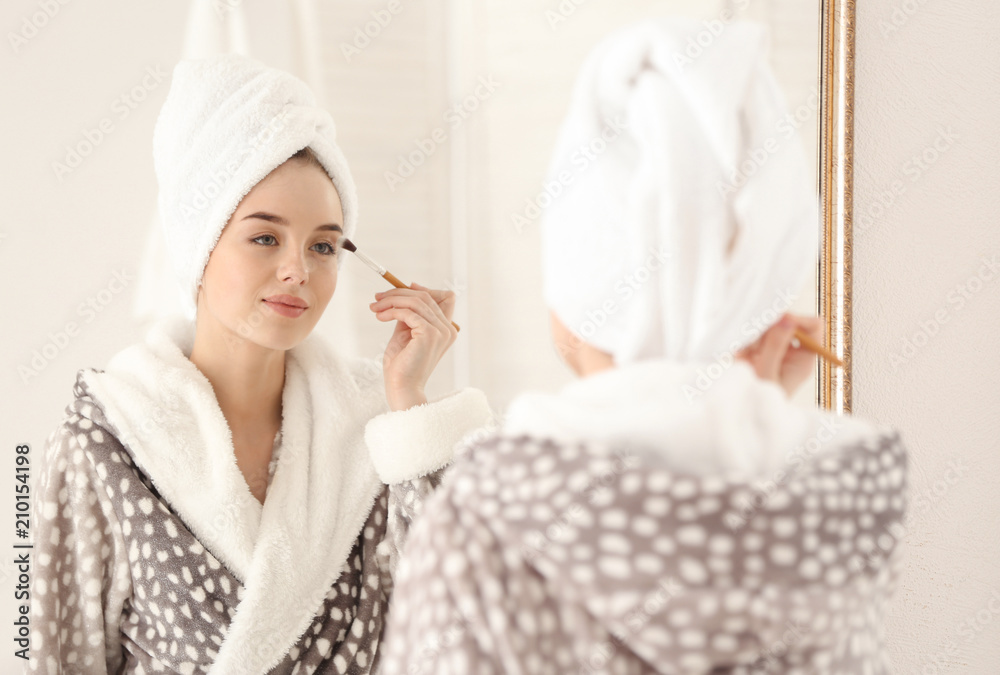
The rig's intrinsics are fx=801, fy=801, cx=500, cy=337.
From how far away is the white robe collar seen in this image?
2.76ft

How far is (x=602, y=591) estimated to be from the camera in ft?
1.50

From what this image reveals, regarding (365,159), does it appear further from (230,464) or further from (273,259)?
(230,464)

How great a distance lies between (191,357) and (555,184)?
0.62 meters

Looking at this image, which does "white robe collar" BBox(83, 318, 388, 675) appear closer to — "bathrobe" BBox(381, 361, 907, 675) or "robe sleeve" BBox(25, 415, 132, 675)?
"robe sleeve" BBox(25, 415, 132, 675)

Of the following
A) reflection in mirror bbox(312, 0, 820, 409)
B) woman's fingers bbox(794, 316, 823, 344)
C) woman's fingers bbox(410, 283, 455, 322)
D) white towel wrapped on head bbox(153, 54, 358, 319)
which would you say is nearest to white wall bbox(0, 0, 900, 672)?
reflection in mirror bbox(312, 0, 820, 409)

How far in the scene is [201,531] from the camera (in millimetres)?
859

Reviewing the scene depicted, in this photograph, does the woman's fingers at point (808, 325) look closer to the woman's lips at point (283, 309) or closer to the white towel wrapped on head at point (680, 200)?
the white towel wrapped on head at point (680, 200)

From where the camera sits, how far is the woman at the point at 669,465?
0.45 metres

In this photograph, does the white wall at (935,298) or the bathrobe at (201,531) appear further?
the white wall at (935,298)

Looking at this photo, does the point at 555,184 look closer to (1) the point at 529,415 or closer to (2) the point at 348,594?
(1) the point at 529,415

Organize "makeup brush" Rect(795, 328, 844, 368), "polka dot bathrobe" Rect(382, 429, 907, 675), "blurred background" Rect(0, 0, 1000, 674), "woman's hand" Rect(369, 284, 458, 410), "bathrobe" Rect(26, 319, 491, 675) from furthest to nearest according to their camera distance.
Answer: "blurred background" Rect(0, 0, 1000, 674) < "woman's hand" Rect(369, 284, 458, 410) < "bathrobe" Rect(26, 319, 491, 675) < "makeup brush" Rect(795, 328, 844, 368) < "polka dot bathrobe" Rect(382, 429, 907, 675)

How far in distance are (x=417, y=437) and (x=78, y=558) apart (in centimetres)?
38
